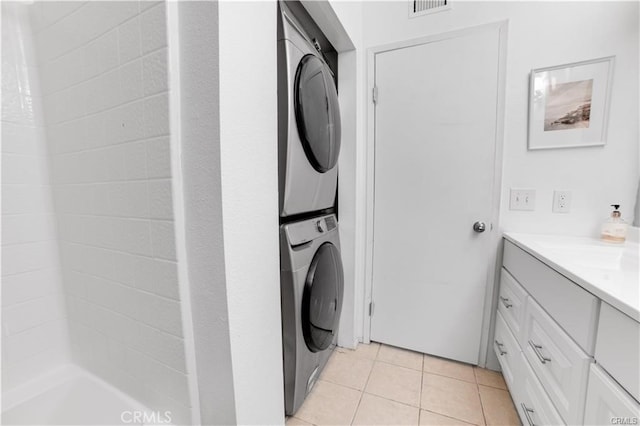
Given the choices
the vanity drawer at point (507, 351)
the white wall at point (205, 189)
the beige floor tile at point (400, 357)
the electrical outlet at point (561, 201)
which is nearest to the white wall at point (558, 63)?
the electrical outlet at point (561, 201)

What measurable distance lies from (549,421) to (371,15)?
7.67 ft

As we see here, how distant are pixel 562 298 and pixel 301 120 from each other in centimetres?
123

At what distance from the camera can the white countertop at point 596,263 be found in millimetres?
705

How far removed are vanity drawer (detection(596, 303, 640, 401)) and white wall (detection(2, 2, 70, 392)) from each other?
6.57 feet

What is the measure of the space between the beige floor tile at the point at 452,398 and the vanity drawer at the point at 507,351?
214 millimetres

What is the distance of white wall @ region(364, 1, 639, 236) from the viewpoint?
51.0 inches

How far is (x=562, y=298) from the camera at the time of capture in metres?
0.93

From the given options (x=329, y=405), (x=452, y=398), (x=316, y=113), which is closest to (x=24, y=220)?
(x=316, y=113)

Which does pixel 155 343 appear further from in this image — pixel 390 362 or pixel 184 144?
pixel 390 362

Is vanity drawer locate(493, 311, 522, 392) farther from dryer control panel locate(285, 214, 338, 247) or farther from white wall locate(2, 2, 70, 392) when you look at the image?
white wall locate(2, 2, 70, 392)

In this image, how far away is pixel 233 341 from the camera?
723 millimetres

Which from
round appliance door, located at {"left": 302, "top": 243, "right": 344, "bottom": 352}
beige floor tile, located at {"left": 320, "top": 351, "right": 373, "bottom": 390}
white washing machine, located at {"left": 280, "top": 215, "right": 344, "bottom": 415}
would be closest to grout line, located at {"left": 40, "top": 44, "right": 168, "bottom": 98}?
white washing machine, located at {"left": 280, "top": 215, "right": 344, "bottom": 415}

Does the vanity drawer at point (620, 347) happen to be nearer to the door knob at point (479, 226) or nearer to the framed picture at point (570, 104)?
the door knob at point (479, 226)

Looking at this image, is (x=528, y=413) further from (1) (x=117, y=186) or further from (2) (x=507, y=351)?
(1) (x=117, y=186)
